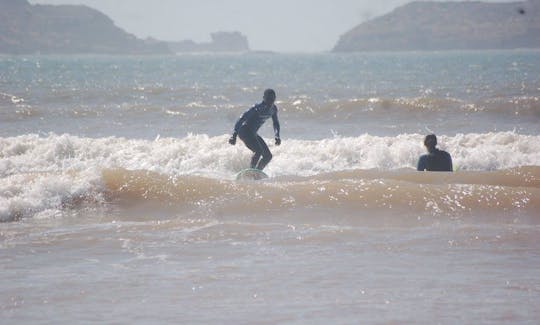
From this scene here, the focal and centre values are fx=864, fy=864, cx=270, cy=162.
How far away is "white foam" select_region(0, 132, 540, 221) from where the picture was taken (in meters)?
15.9

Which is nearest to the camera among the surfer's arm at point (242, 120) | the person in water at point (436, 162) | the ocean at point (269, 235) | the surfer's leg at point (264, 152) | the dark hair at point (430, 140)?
the ocean at point (269, 235)

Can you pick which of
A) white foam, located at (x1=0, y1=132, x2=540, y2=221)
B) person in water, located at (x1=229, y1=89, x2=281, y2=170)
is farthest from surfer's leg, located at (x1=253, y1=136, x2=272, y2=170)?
white foam, located at (x1=0, y1=132, x2=540, y2=221)

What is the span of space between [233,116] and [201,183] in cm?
1526

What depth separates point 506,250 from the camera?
7762 mm

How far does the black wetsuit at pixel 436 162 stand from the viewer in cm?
1126

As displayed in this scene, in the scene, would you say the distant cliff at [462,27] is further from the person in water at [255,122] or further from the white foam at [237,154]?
the person in water at [255,122]

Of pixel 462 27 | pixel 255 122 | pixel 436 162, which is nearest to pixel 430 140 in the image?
pixel 436 162

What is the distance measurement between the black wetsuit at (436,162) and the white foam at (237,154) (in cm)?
423

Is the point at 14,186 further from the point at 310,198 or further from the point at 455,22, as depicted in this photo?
the point at 455,22

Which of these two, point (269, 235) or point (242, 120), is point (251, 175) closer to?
point (242, 120)

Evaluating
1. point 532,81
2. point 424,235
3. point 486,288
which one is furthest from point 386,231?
point 532,81

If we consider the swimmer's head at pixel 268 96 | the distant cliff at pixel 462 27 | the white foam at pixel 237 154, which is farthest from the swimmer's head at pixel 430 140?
the distant cliff at pixel 462 27

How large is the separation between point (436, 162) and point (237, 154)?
5.64 meters

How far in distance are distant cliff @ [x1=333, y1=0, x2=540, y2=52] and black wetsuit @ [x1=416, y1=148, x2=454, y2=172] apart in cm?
13306
